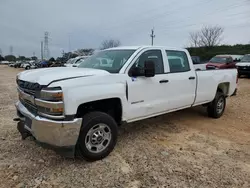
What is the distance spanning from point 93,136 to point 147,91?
130 centimetres

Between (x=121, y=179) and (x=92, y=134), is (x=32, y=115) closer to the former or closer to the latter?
(x=92, y=134)

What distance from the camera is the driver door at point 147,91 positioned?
4.04 meters

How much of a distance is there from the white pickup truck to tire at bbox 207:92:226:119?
0.97m

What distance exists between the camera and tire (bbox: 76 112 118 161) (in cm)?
345

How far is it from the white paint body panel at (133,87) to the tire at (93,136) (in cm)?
30

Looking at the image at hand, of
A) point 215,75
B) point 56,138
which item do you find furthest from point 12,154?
point 215,75

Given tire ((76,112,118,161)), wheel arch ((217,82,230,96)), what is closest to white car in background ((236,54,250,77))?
wheel arch ((217,82,230,96))

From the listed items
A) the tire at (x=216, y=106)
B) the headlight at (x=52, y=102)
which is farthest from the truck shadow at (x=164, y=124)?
the headlight at (x=52, y=102)

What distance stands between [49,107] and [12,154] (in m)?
1.41

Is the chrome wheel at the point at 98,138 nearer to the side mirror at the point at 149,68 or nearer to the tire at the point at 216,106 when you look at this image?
the side mirror at the point at 149,68

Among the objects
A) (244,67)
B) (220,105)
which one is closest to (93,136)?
(220,105)

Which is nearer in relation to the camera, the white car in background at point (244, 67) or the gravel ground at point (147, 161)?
the gravel ground at point (147, 161)

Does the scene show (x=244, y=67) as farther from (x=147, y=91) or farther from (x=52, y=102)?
(x=52, y=102)

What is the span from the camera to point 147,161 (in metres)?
3.71
